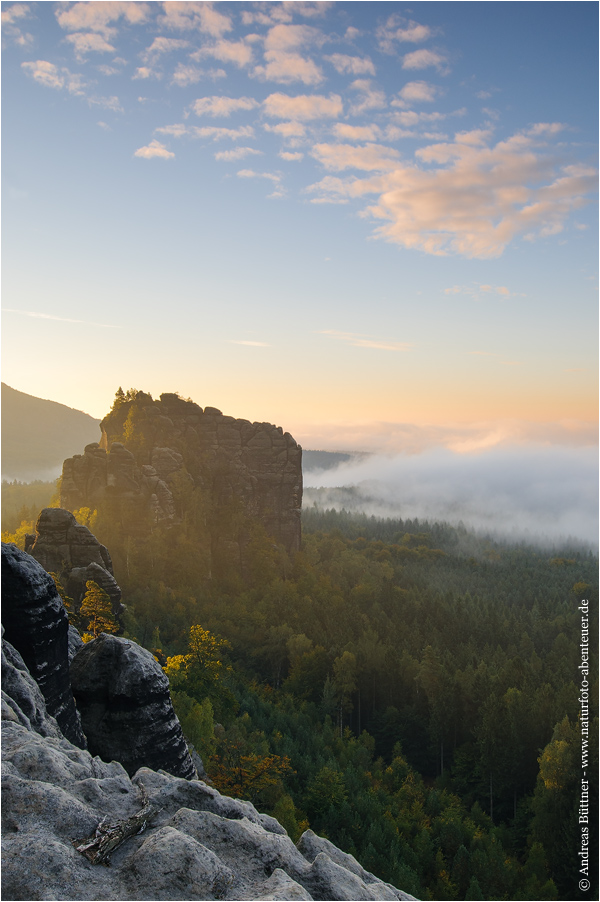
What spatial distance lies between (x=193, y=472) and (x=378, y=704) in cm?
4616

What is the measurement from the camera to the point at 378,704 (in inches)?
2793

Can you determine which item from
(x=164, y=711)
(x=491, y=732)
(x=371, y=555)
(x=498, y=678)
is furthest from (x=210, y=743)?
(x=371, y=555)

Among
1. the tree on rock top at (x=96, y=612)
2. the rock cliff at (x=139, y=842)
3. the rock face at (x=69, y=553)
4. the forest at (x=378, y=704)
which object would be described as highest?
the rock cliff at (x=139, y=842)

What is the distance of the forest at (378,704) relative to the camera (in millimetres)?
35625

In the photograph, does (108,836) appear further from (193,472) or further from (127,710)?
(193,472)

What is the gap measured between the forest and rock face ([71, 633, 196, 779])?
37.2ft

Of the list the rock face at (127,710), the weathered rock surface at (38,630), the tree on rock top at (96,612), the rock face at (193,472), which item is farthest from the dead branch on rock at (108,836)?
the rock face at (193,472)

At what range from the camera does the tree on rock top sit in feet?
118

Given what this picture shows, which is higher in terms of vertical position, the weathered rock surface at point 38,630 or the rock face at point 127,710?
the weathered rock surface at point 38,630

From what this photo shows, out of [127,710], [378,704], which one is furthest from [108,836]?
[378,704]

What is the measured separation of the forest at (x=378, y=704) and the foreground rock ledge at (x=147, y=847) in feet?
62.3

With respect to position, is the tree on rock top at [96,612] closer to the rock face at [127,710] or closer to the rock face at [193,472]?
the rock face at [127,710]

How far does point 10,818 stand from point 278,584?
80358 mm

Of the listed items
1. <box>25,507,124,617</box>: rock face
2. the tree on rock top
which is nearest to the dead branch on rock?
the tree on rock top
